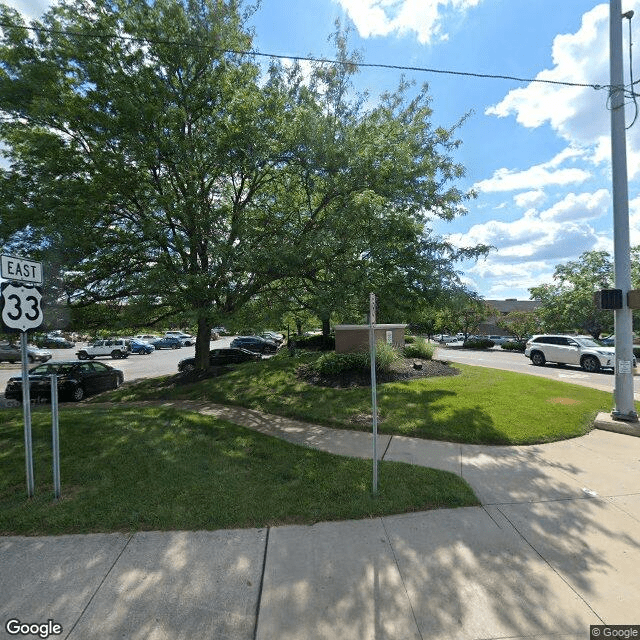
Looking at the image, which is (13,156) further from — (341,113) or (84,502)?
(84,502)

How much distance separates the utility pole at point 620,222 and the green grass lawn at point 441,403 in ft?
2.87

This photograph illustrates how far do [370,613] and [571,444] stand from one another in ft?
17.9

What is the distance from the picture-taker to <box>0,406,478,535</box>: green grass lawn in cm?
391

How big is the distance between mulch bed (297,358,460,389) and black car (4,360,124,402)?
8.33m

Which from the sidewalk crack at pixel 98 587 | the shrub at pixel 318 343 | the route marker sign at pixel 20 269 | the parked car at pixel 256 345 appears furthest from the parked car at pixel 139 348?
the sidewalk crack at pixel 98 587

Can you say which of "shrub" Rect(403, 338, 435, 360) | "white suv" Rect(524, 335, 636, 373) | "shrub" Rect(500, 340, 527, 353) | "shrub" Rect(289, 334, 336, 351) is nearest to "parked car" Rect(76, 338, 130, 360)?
"shrub" Rect(289, 334, 336, 351)

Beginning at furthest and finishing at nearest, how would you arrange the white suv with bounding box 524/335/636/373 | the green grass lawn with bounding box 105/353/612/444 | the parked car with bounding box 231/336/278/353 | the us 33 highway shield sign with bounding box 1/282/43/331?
the parked car with bounding box 231/336/278/353 < the white suv with bounding box 524/335/636/373 < the green grass lawn with bounding box 105/353/612/444 < the us 33 highway shield sign with bounding box 1/282/43/331

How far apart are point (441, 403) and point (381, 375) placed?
309cm

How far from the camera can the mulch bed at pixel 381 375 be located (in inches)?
436

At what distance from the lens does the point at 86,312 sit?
1190 cm

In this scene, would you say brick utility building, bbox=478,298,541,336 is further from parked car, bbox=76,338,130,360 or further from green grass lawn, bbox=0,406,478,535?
Answer: green grass lawn, bbox=0,406,478,535

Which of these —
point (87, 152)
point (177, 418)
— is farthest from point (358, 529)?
point (87, 152)

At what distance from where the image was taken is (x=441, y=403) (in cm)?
864

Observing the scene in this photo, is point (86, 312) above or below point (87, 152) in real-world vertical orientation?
below
